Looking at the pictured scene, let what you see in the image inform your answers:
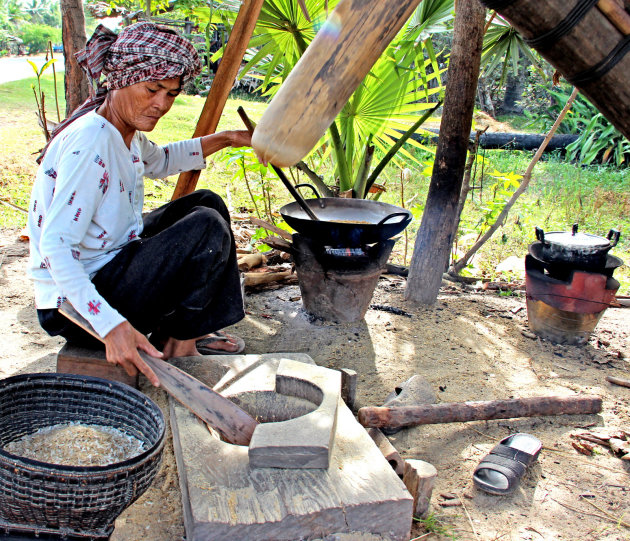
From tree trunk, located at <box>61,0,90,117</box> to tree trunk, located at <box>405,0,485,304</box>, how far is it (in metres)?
2.40

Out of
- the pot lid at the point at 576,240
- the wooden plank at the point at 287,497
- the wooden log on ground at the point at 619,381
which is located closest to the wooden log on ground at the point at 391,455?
the wooden plank at the point at 287,497

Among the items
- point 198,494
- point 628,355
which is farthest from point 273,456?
point 628,355

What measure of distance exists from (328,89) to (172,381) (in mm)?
1390

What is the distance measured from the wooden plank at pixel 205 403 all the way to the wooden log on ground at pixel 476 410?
0.59m

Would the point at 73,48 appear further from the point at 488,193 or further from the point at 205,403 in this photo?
the point at 488,193

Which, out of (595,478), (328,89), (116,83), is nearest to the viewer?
(328,89)

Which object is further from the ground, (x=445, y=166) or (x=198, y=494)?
(x=445, y=166)

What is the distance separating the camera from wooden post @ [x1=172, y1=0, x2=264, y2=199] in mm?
3096

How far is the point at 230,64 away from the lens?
3.17m

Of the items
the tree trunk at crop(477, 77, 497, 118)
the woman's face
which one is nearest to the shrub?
the tree trunk at crop(477, 77, 497, 118)

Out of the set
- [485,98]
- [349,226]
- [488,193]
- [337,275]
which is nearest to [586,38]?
[349,226]

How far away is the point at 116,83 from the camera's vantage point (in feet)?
7.32

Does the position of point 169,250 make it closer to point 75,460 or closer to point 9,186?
point 75,460

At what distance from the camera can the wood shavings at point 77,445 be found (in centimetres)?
189
